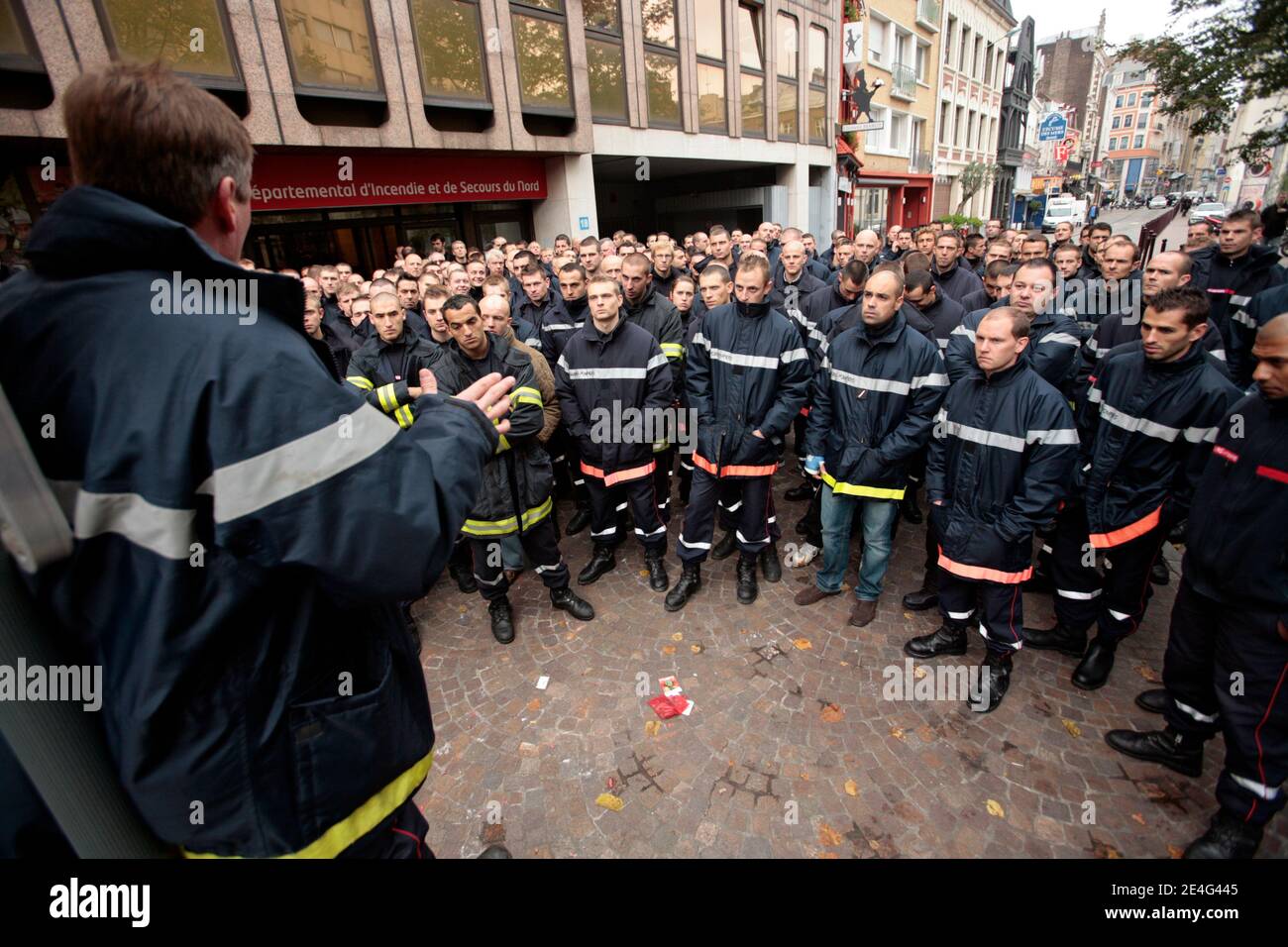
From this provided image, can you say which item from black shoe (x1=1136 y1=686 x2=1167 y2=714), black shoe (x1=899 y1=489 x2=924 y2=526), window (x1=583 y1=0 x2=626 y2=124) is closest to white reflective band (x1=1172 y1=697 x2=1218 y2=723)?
black shoe (x1=1136 y1=686 x2=1167 y2=714)

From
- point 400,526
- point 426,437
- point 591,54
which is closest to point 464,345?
point 426,437

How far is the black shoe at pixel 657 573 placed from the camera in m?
5.13

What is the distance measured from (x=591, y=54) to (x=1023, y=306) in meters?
13.5

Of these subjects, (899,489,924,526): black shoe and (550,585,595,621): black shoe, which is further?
(899,489,924,526): black shoe

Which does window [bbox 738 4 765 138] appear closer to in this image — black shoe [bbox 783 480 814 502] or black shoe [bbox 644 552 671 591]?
black shoe [bbox 783 480 814 502]

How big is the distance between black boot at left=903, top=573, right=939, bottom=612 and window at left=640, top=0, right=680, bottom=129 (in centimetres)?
1529

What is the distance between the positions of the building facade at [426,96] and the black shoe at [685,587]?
10419mm

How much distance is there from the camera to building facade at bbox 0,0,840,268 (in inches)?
336

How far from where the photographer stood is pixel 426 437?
5.01ft

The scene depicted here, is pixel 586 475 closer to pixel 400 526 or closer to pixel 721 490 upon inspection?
pixel 721 490

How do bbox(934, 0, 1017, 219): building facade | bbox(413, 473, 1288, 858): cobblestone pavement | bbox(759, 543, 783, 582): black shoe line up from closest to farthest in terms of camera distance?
1. bbox(413, 473, 1288, 858): cobblestone pavement
2. bbox(759, 543, 783, 582): black shoe
3. bbox(934, 0, 1017, 219): building facade

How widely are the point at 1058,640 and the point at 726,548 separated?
105 inches

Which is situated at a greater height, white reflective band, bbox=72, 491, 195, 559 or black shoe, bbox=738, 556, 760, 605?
white reflective band, bbox=72, 491, 195, 559

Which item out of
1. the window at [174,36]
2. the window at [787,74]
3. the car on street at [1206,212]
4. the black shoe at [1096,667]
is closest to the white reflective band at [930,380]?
the black shoe at [1096,667]
